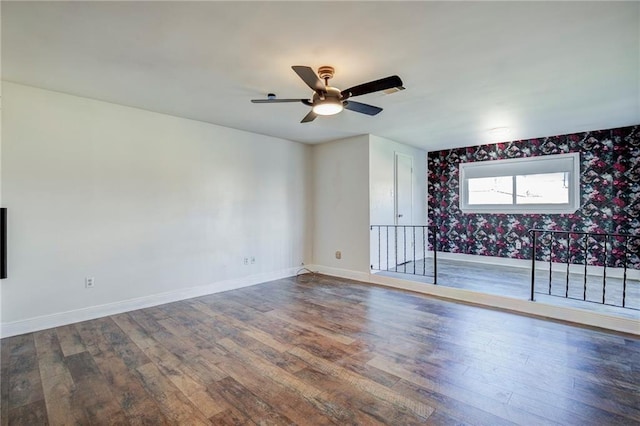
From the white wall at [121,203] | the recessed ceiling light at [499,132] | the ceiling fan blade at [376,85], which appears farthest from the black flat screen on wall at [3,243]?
the recessed ceiling light at [499,132]

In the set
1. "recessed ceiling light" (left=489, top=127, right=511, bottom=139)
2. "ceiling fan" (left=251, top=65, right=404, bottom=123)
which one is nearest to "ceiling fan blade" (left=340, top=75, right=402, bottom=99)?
"ceiling fan" (left=251, top=65, right=404, bottom=123)

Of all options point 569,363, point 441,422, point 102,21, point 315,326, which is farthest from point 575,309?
point 102,21

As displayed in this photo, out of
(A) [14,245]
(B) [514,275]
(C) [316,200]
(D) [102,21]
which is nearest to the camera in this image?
(D) [102,21]

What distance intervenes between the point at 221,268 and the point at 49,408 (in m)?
2.76

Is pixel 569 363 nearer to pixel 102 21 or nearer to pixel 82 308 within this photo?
pixel 102 21

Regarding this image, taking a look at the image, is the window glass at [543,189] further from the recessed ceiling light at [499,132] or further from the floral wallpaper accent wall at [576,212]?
the recessed ceiling light at [499,132]

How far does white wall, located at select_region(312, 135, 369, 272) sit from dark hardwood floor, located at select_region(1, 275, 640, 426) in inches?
71.9

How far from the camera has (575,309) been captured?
3.29 meters

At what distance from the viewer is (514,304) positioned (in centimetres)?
368

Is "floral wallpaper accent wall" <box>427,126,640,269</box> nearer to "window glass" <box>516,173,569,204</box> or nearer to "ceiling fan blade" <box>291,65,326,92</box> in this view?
"window glass" <box>516,173,569,204</box>

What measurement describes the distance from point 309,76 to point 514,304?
356 cm

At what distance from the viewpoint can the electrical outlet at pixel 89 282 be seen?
135 inches

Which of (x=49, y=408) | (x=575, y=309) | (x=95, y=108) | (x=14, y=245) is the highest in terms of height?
(x=95, y=108)

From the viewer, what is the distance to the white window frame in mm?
5156
